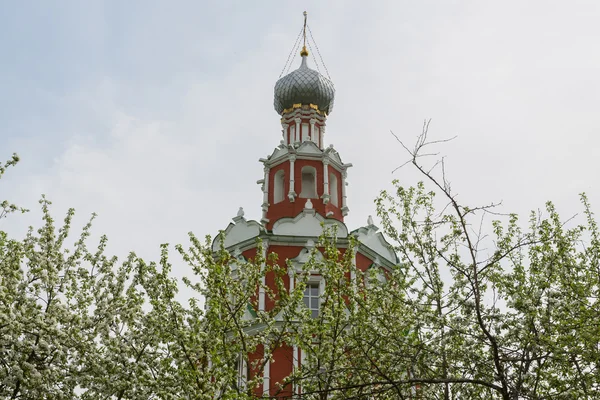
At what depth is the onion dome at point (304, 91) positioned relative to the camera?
97.9 feet

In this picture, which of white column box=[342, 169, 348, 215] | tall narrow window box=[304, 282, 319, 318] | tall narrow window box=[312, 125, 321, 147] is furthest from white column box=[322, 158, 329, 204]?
tall narrow window box=[304, 282, 319, 318]

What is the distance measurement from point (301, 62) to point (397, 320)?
21.1 m

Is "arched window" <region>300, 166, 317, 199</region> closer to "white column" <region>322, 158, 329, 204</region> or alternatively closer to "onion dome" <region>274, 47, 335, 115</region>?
"white column" <region>322, 158, 329, 204</region>

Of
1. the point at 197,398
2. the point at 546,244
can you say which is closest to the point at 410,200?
the point at 546,244

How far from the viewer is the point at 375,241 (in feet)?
81.9

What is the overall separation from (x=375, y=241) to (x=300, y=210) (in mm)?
3104

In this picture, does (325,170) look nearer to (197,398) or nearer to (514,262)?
(514,262)

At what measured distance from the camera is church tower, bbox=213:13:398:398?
22781 millimetres

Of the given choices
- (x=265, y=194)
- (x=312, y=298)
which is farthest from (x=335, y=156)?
(x=312, y=298)

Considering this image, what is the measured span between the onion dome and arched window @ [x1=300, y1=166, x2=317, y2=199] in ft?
12.1

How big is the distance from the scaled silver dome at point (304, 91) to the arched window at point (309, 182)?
3712 mm

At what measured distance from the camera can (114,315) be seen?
1478 centimetres

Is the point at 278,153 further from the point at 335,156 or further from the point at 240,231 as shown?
the point at 240,231

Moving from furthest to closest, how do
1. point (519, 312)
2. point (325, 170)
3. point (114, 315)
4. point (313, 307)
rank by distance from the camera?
point (325, 170) < point (313, 307) < point (114, 315) < point (519, 312)
